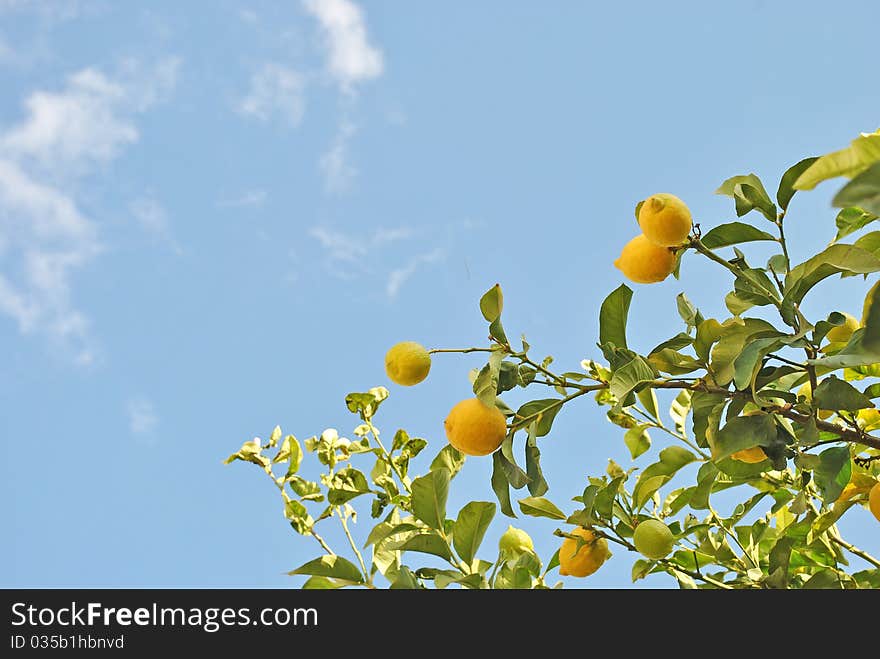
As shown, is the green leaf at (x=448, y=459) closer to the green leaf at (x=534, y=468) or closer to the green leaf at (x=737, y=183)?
the green leaf at (x=534, y=468)

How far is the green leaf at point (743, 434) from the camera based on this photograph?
928 millimetres

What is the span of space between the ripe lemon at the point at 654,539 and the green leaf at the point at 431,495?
0.26 metres

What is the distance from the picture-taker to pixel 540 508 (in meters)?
1.13

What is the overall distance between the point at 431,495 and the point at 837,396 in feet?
1.63

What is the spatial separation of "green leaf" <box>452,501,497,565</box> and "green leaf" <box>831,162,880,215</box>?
0.64m

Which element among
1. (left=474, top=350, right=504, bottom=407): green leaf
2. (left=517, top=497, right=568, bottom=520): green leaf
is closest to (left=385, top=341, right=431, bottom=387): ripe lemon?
(left=474, top=350, right=504, bottom=407): green leaf

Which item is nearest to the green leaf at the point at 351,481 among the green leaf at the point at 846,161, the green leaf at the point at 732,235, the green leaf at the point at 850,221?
the green leaf at the point at 732,235

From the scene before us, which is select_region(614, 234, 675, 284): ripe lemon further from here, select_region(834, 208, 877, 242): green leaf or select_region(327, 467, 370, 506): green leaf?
select_region(327, 467, 370, 506): green leaf

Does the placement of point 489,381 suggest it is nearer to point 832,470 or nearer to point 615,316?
point 615,316

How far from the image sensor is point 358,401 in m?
1.39

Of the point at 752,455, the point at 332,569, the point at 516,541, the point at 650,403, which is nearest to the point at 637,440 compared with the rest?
the point at 650,403

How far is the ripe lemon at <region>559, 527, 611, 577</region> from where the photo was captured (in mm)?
1128

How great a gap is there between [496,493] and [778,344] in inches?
15.6

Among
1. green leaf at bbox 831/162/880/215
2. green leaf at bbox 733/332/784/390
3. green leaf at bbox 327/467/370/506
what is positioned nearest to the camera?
green leaf at bbox 831/162/880/215
